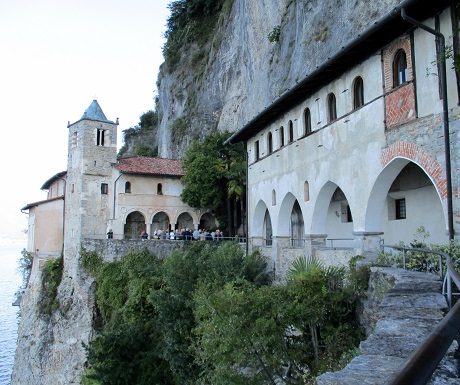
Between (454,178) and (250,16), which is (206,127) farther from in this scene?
(454,178)

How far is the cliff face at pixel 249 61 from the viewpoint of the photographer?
21.6 meters

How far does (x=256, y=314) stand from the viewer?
10.1 meters

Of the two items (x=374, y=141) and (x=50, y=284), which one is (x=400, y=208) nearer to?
(x=374, y=141)

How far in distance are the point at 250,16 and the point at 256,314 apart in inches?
1162

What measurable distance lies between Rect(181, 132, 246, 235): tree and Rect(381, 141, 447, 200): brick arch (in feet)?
61.3

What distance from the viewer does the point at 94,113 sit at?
104ft

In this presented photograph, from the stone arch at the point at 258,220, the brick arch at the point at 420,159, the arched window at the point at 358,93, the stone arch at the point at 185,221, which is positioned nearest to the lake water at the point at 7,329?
the stone arch at the point at 185,221

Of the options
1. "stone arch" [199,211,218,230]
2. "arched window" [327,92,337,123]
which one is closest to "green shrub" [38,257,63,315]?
"stone arch" [199,211,218,230]

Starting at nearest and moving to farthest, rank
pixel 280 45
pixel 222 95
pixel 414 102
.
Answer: pixel 414 102 < pixel 280 45 < pixel 222 95

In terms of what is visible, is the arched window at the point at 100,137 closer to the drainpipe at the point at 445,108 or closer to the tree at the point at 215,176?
the tree at the point at 215,176

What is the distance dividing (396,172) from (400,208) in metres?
3.75

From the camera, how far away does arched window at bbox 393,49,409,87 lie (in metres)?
11.5

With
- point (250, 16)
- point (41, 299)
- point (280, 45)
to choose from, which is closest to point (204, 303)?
point (280, 45)

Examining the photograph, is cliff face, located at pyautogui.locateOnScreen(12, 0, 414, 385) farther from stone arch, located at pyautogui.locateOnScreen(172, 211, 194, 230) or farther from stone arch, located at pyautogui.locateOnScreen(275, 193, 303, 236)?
stone arch, located at pyautogui.locateOnScreen(172, 211, 194, 230)
